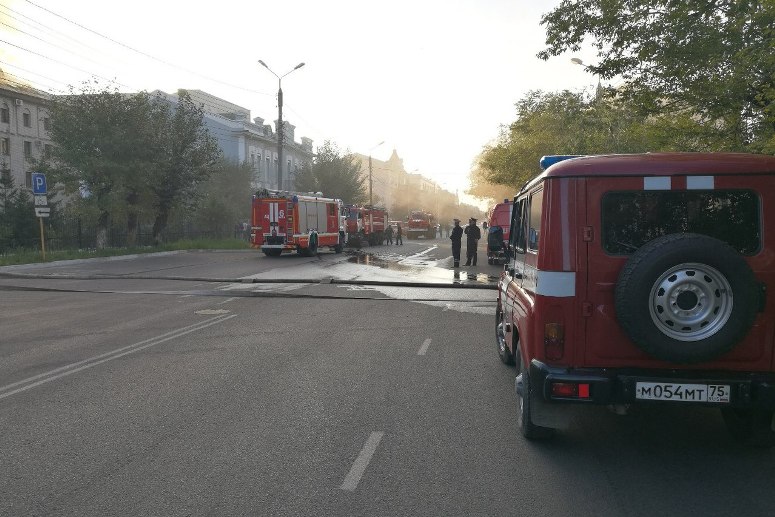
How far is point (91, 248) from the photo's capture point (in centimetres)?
3512

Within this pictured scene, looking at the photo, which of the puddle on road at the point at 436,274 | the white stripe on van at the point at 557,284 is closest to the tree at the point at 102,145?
the puddle on road at the point at 436,274

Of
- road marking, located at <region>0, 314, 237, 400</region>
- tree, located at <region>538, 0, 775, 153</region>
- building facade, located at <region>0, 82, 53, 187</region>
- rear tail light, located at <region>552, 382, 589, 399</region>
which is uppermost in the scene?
building facade, located at <region>0, 82, 53, 187</region>

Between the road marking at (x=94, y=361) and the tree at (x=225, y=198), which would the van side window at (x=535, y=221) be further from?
the tree at (x=225, y=198)

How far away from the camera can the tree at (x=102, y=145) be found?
33531 mm

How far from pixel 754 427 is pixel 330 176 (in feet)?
199

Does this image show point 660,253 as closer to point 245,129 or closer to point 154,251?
point 154,251

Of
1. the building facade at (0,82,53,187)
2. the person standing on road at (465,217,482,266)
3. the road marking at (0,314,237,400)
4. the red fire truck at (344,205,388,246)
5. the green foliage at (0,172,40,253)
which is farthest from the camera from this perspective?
the building facade at (0,82,53,187)

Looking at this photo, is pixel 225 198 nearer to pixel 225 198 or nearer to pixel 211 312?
pixel 225 198

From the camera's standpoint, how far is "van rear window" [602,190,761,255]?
15.5ft

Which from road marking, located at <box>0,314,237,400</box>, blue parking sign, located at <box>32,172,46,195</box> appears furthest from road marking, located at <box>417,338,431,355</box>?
blue parking sign, located at <box>32,172,46,195</box>

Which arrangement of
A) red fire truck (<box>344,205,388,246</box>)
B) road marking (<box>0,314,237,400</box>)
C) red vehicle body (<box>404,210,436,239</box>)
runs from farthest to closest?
1. red vehicle body (<box>404,210,436,239</box>)
2. red fire truck (<box>344,205,388,246</box>)
3. road marking (<box>0,314,237,400</box>)

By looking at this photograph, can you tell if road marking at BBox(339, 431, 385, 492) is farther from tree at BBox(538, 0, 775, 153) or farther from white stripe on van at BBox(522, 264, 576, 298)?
tree at BBox(538, 0, 775, 153)

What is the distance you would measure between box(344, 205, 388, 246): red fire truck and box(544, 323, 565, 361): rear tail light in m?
37.8

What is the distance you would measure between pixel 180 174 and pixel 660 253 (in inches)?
1393
